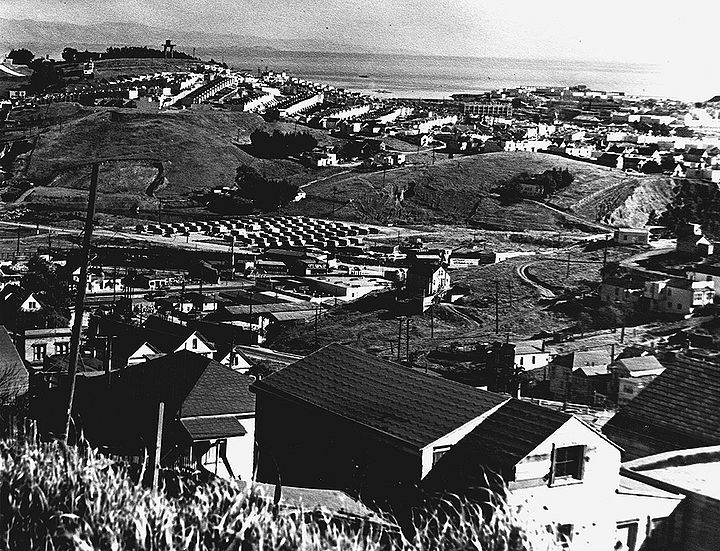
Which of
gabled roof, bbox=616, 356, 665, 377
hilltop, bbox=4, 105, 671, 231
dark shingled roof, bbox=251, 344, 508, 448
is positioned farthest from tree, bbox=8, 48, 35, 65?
dark shingled roof, bbox=251, 344, 508, 448

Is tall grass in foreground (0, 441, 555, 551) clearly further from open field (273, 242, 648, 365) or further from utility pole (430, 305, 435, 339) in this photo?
utility pole (430, 305, 435, 339)

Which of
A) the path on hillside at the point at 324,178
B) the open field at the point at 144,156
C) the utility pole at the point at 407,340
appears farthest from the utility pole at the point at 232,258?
the path on hillside at the point at 324,178

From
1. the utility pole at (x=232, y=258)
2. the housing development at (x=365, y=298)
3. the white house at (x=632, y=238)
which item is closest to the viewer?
the housing development at (x=365, y=298)

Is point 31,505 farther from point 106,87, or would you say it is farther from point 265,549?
point 106,87

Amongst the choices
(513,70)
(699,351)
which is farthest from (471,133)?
(513,70)

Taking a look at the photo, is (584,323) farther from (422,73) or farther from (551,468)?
(422,73)

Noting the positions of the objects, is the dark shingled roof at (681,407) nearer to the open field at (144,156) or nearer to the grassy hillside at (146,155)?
the open field at (144,156)

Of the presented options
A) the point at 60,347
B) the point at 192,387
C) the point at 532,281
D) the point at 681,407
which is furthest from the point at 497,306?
the point at 681,407
